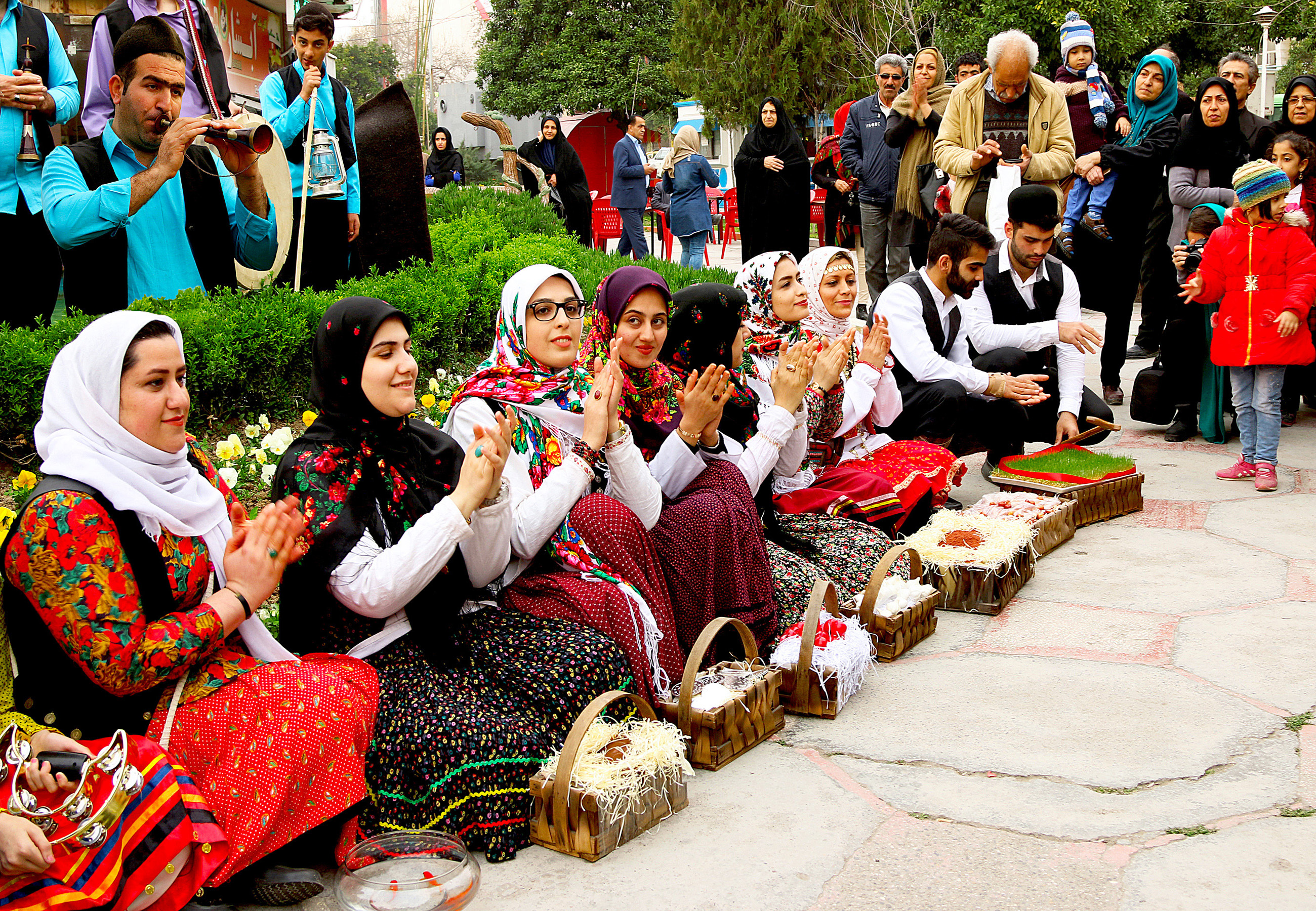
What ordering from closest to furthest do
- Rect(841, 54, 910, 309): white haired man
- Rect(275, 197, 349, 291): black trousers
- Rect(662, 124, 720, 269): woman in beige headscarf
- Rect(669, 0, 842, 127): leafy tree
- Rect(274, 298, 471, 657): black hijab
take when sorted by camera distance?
1. Rect(274, 298, 471, 657): black hijab
2. Rect(275, 197, 349, 291): black trousers
3. Rect(841, 54, 910, 309): white haired man
4. Rect(662, 124, 720, 269): woman in beige headscarf
5. Rect(669, 0, 842, 127): leafy tree

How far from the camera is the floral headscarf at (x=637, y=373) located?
3.70m

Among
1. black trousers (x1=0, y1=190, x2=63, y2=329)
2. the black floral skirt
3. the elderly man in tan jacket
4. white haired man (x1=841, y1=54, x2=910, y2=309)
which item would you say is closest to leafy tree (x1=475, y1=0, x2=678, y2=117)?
white haired man (x1=841, y1=54, x2=910, y2=309)

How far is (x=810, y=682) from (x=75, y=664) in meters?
2.00

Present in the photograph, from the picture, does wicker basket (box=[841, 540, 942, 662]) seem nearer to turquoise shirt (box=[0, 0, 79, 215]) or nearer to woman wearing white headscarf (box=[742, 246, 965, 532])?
woman wearing white headscarf (box=[742, 246, 965, 532])

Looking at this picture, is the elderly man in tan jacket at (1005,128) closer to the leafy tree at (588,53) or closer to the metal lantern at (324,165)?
the metal lantern at (324,165)

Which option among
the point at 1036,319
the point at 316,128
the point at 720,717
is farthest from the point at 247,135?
the point at 1036,319

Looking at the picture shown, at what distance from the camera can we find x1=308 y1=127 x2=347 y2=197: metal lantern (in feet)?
19.6

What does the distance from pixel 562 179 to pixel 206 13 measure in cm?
752

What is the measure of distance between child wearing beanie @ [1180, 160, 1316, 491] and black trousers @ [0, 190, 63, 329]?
5.70 metres

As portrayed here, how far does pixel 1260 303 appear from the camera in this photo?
593cm

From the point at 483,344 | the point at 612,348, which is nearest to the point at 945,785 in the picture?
the point at 612,348

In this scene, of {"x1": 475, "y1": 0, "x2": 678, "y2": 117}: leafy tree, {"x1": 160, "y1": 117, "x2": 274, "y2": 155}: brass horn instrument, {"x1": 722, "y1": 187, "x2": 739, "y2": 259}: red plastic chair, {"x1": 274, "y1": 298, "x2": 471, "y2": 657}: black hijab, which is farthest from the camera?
{"x1": 475, "y1": 0, "x2": 678, "y2": 117}: leafy tree

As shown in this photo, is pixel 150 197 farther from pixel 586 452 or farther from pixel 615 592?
pixel 615 592

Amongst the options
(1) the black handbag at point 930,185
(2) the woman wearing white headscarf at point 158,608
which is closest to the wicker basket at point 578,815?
(2) the woman wearing white headscarf at point 158,608
